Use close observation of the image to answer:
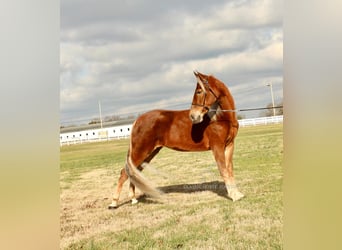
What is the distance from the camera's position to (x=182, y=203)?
3559 mm

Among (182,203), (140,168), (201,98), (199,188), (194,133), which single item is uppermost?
(201,98)

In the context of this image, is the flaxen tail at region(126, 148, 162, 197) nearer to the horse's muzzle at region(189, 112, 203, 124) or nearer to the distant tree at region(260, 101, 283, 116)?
the horse's muzzle at region(189, 112, 203, 124)

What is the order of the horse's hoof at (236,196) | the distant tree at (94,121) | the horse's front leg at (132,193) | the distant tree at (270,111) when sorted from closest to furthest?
the distant tree at (270,111)
the horse's hoof at (236,196)
the horse's front leg at (132,193)
the distant tree at (94,121)

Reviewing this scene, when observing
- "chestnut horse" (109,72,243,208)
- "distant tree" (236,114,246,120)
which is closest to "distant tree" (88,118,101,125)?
"chestnut horse" (109,72,243,208)

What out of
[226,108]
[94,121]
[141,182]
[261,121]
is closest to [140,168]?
[141,182]

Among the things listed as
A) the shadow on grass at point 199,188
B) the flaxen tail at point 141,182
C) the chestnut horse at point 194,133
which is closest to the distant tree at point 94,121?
the chestnut horse at point 194,133

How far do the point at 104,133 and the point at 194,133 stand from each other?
72 cm

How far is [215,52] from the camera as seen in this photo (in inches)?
139

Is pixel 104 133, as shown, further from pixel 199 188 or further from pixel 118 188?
pixel 199 188

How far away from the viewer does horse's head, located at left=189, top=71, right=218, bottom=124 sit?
3.50m

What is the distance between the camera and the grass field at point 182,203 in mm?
3385

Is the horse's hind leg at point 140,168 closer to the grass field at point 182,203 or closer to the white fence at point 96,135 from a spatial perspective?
the grass field at point 182,203

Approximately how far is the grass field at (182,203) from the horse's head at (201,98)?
291mm
